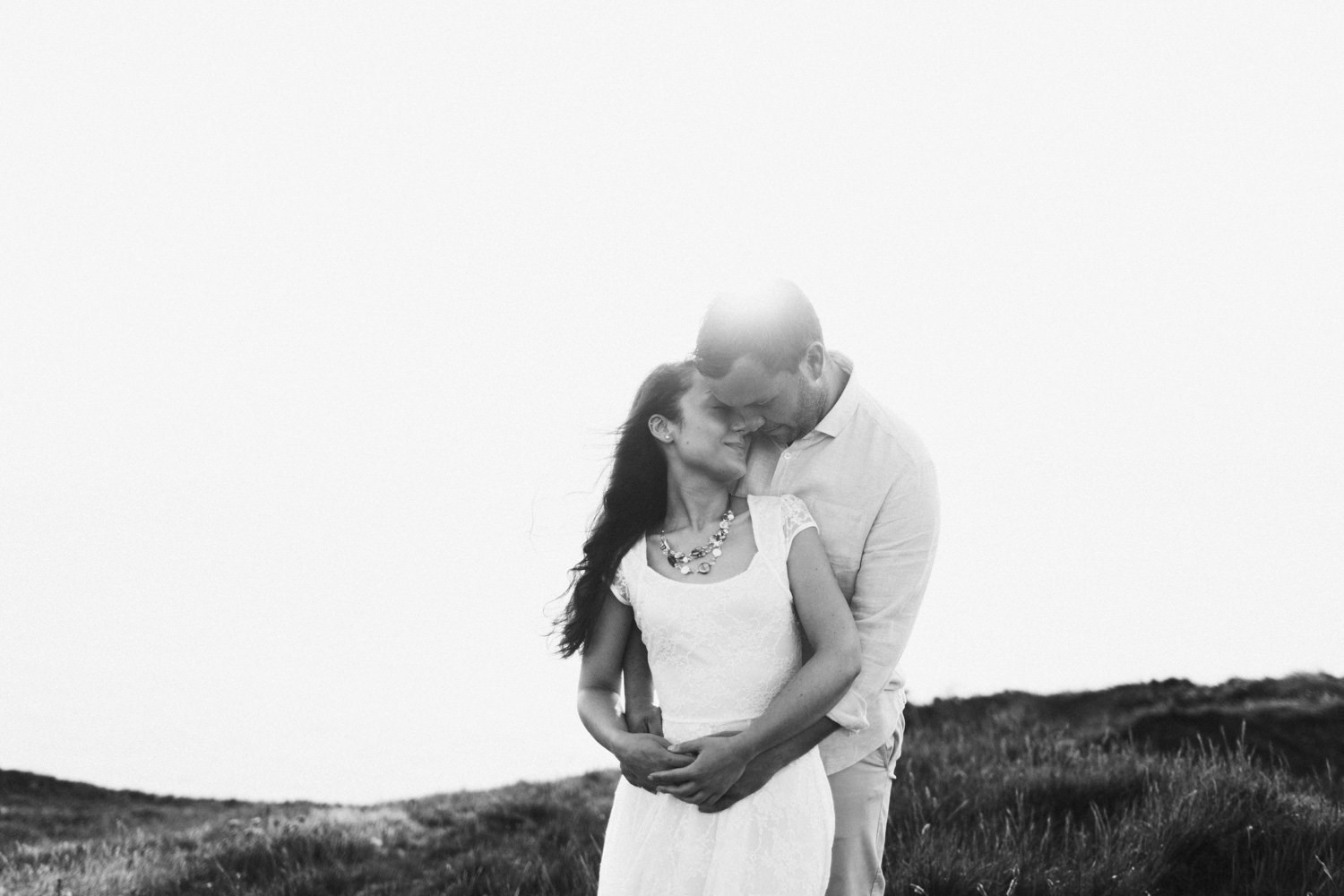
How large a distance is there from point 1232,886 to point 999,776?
4.68ft

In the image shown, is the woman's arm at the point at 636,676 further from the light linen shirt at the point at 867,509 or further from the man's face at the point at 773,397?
the man's face at the point at 773,397

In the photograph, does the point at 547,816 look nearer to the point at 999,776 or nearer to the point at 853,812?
the point at 999,776

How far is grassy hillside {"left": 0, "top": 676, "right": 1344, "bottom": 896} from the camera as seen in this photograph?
482cm

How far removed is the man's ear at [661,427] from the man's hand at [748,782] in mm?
949

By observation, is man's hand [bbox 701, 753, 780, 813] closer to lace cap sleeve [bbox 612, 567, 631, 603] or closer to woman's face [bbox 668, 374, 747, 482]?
lace cap sleeve [bbox 612, 567, 631, 603]

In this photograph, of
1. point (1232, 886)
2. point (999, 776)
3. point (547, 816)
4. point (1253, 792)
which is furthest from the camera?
point (547, 816)

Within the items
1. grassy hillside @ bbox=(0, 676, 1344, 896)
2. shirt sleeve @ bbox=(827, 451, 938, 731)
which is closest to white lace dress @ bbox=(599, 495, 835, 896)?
shirt sleeve @ bbox=(827, 451, 938, 731)

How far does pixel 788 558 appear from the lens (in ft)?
10.7

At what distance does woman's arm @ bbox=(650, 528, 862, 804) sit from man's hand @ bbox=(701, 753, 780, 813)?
3 cm

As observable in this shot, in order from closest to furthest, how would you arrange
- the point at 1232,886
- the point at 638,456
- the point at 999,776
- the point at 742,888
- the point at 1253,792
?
the point at 742,888, the point at 638,456, the point at 1232,886, the point at 1253,792, the point at 999,776

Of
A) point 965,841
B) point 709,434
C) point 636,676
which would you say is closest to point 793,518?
point 709,434

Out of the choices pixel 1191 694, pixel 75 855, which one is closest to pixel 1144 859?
pixel 1191 694

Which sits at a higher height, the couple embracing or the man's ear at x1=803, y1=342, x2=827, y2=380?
the man's ear at x1=803, y1=342, x2=827, y2=380

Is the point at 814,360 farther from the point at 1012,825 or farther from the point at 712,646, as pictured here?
the point at 1012,825
